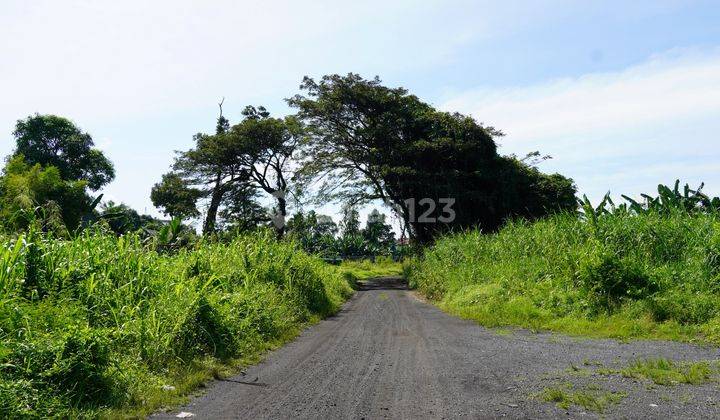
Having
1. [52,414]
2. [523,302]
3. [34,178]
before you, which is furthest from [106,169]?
[52,414]

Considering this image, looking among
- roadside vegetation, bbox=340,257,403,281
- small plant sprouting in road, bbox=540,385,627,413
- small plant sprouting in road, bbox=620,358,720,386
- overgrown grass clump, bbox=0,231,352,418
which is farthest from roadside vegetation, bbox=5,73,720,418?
roadside vegetation, bbox=340,257,403,281

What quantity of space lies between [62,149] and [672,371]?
4484 centimetres

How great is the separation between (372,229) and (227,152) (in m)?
42.1

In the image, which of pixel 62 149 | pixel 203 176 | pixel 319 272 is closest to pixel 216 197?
pixel 203 176

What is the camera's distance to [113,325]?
22.3 feet

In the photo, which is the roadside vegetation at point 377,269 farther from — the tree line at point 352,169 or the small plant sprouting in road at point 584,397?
the small plant sprouting in road at point 584,397

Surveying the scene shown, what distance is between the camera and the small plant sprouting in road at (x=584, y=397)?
5070mm

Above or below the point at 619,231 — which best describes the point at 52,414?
below

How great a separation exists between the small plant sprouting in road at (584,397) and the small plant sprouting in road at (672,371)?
0.87 metres

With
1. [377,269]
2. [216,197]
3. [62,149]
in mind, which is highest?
[62,149]

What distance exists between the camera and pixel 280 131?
37.0m

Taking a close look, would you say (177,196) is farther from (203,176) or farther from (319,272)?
(319,272)

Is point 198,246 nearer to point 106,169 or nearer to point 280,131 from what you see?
point 280,131

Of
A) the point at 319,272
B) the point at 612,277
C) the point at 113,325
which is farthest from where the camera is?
the point at 319,272
